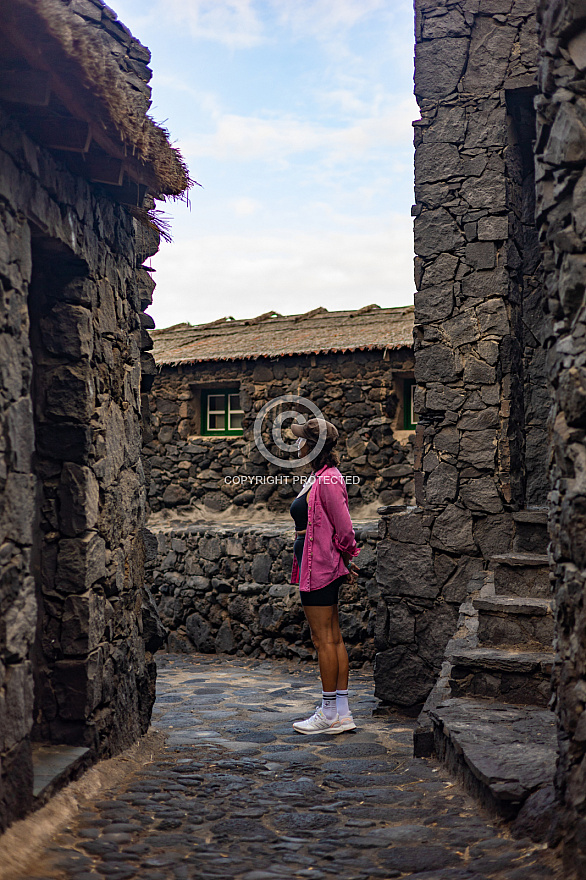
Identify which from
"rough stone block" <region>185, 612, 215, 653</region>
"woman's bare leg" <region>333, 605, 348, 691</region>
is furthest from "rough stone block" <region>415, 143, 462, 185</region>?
"rough stone block" <region>185, 612, 215, 653</region>

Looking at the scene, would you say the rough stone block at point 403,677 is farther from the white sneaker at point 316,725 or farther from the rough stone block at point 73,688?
the rough stone block at point 73,688

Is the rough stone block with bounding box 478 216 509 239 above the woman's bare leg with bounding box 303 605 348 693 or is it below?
above

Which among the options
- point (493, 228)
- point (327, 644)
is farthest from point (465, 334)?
point (327, 644)

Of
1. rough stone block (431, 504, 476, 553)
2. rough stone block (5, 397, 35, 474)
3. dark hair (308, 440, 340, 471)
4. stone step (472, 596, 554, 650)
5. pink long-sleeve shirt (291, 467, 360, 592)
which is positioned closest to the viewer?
rough stone block (5, 397, 35, 474)

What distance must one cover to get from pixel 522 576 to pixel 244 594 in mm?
5241

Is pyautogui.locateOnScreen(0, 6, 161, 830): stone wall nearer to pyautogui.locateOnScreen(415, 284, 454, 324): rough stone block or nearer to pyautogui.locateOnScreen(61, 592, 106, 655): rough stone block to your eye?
pyautogui.locateOnScreen(61, 592, 106, 655): rough stone block

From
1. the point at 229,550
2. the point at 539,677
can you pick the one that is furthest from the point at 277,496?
the point at 539,677

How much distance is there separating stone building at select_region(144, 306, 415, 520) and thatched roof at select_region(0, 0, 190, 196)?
24.0ft

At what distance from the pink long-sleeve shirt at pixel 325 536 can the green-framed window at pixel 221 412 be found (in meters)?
7.17

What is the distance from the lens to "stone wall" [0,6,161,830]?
9.92ft

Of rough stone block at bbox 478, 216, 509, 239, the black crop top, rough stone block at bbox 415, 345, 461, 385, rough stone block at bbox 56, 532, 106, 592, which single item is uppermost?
rough stone block at bbox 478, 216, 509, 239

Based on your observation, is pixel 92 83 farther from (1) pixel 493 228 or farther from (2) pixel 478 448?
(2) pixel 478 448

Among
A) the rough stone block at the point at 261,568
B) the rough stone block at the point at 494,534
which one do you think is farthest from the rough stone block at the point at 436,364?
the rough stone block at the point at 261,568

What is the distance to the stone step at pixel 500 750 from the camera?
3.04 metres
